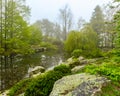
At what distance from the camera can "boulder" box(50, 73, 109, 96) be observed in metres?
6.32

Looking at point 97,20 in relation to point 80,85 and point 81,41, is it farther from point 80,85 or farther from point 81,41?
point 80,85

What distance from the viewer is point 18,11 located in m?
30.6

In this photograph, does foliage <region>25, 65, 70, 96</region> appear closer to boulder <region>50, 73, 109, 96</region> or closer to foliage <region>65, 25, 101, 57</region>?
boulder <region>50, 73, 109, 96</region>

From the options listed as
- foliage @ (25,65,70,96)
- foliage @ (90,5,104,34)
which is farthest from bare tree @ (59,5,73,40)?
foliage @ (25,65,70,96)

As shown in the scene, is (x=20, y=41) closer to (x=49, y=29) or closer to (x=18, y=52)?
(x=18, y=52)

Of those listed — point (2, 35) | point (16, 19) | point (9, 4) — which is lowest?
point (2, 35)

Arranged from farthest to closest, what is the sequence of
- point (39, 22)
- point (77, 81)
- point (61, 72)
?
point (39, 22) → point (61, 72) → point (77, 81)

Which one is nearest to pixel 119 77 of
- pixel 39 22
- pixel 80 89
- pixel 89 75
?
pixel 89 75

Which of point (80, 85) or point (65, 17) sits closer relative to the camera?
point (80, 85)

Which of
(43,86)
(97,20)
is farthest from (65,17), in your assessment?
(43,86)

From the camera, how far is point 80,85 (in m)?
6.66

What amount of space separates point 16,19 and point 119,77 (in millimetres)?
24100

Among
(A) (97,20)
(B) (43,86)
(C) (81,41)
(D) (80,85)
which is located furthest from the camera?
(A) (97,20)

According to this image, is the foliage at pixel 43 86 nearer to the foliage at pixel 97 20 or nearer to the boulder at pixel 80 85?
the boulder at pixel 80 85
